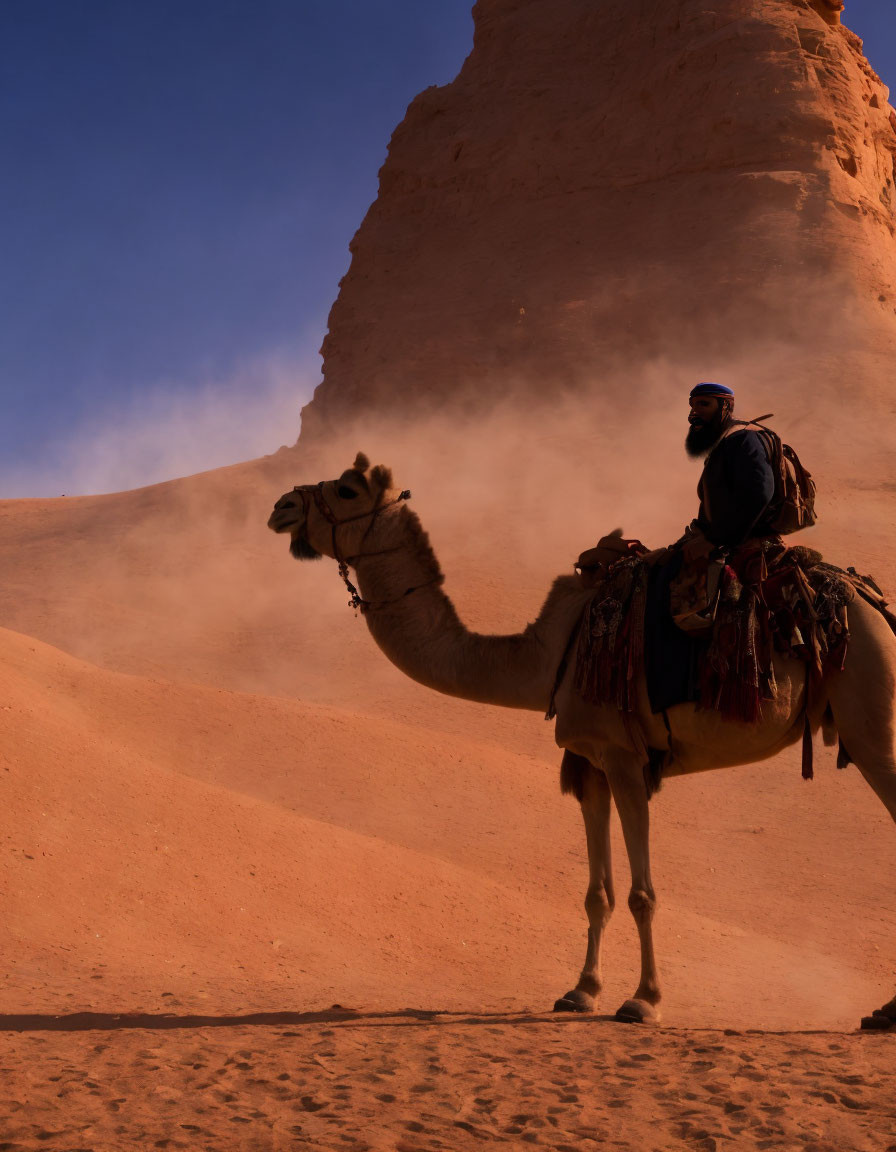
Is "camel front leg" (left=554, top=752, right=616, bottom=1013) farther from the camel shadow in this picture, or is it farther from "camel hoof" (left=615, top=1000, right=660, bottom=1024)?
"camel hoof" (left=615, top=1000, right=660, bottom=1024)

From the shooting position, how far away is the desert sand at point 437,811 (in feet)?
18.0

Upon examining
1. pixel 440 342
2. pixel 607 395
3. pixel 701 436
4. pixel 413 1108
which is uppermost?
pixel 440 342

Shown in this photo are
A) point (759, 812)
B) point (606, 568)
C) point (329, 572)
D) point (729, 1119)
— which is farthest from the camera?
point (329, 572)

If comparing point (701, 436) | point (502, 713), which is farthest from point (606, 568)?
point (502, 713)

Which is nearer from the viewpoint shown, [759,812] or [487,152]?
[759,812]

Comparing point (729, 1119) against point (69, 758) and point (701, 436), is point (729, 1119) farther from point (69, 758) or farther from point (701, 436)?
point (69, 758)

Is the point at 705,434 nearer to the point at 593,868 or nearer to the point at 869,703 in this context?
the point at 869,703

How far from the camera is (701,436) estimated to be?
25.8 ft

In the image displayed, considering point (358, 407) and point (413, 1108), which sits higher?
point (358, 407)

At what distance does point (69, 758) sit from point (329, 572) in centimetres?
1995

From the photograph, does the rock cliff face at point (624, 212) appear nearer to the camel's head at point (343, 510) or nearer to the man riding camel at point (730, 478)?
the man riding camel at point (730, 478)

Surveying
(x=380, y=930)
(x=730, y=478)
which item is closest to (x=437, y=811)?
(x=380, y=930)

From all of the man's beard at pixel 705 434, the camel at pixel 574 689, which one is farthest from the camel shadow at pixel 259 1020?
the man's beard at pixel 705 434

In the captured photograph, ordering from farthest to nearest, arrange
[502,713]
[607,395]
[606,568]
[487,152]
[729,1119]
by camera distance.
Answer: [487,152], [607,395], [502,713], [606,568], [729,1119]
